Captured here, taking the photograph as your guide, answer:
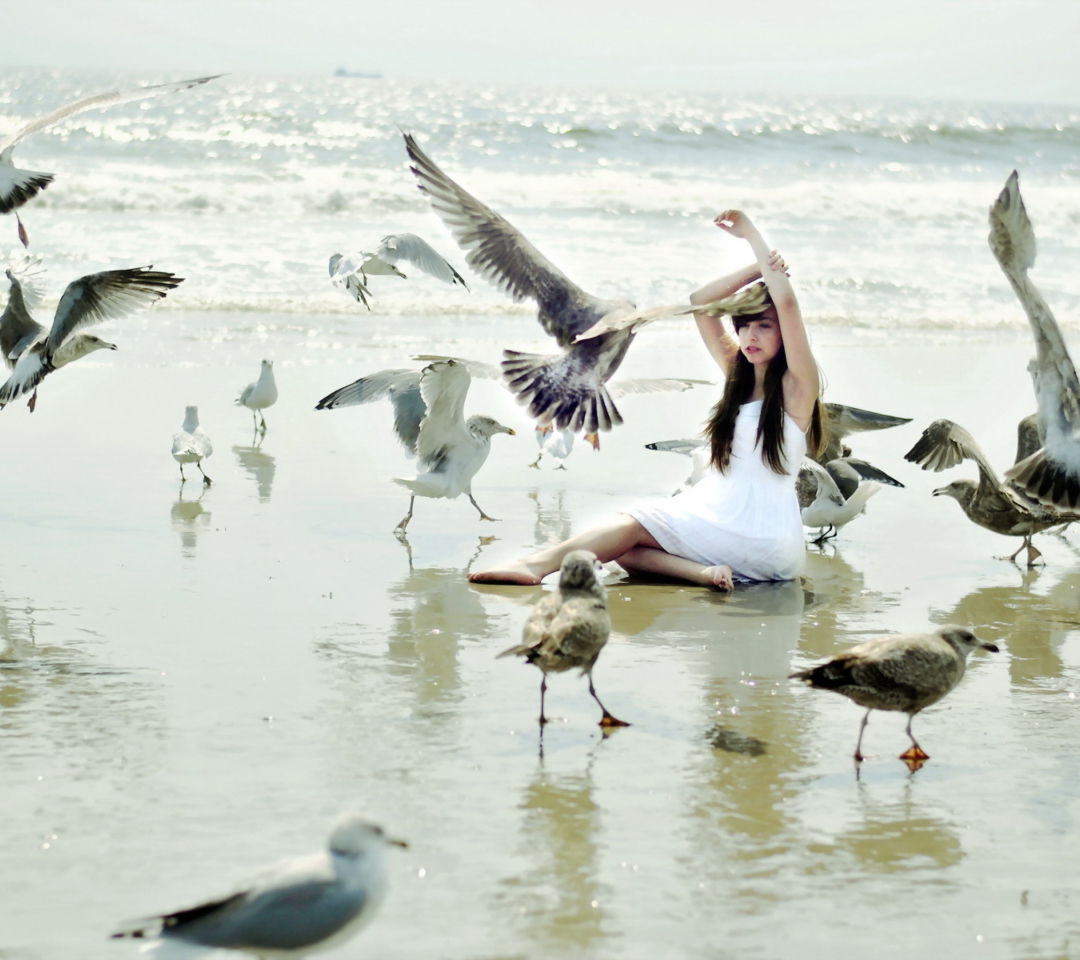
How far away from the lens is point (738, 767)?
3.52 metres

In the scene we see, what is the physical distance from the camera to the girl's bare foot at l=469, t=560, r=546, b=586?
5438 millimetres

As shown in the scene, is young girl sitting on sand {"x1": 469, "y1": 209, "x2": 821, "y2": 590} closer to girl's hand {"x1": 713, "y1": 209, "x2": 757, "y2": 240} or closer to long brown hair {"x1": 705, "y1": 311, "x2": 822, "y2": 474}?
long brown hair {"x1": 705, "y1": 311, "x2": 822, "y2": 474}

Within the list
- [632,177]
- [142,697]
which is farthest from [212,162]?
[142,697]

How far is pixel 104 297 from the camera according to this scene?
7.23 m

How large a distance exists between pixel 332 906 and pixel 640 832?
3.36 feet

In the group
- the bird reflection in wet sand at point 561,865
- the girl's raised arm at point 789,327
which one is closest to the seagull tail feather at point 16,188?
the girl's raised arm at point 789,327

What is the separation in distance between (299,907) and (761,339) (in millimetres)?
3562

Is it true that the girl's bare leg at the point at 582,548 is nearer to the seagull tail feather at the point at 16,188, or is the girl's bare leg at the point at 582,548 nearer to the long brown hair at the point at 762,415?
the long brown hair at the point at 762,415

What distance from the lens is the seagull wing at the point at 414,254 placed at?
9016 mm

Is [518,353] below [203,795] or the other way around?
the other way around

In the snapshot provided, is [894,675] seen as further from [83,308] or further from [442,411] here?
[83,308]

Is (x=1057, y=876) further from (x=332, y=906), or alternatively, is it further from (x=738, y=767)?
(x=332, y=906)

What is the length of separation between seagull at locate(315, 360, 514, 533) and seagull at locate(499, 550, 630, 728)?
2.40 meters

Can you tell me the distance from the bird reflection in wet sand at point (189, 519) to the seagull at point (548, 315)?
4.84 feet
